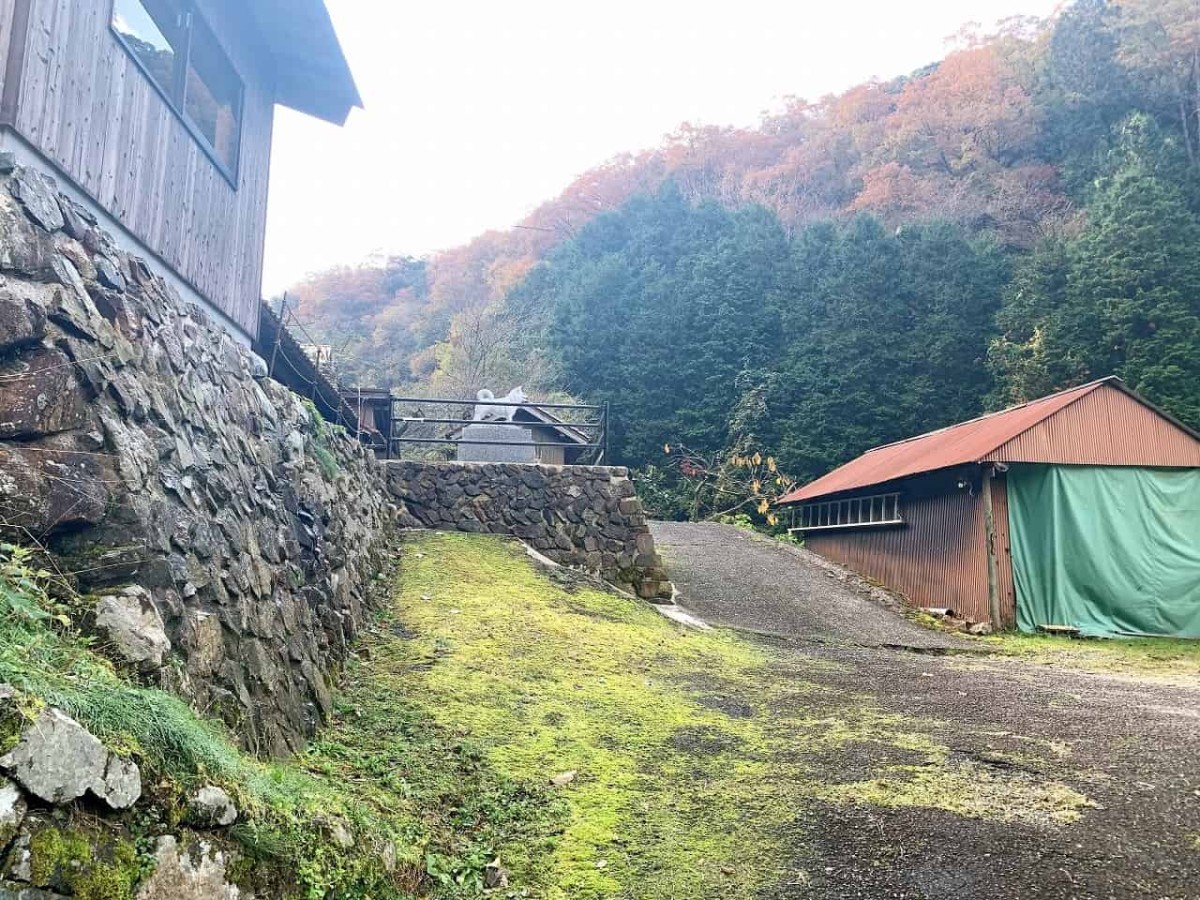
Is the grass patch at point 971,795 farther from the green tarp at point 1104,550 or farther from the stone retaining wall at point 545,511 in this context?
the green tarp at point 1104,550

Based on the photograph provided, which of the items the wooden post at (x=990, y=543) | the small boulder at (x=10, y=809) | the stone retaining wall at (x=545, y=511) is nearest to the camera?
the small boulder at (x=10, y=809)

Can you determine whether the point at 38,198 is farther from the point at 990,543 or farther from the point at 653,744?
the point at 990,543

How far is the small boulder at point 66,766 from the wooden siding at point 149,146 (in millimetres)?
3675

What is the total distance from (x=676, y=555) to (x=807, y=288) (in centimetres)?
1592

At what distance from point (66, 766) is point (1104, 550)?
13852mm

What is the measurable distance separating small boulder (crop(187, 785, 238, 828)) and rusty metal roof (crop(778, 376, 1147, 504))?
11.9 m

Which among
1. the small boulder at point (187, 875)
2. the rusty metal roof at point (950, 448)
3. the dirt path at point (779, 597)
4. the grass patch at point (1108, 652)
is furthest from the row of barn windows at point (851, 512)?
the small boulder at point (187, 875)

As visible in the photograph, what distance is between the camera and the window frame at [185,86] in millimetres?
5296

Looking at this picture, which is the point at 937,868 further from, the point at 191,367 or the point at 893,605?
the point at 893,605

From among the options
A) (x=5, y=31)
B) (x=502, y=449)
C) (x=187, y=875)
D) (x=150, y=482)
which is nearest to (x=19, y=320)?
(x=150, y=482)

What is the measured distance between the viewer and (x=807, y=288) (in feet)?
90.8

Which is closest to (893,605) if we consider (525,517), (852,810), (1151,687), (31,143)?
(1151,687)

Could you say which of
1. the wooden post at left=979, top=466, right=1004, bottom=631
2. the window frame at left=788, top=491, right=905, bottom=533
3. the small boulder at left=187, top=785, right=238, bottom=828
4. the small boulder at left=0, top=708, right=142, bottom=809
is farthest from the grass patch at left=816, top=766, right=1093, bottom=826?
the window frame at left=788, top=491, right=905, bottom=533

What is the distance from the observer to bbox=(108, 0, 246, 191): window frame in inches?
208
